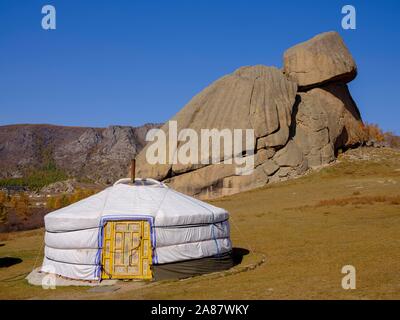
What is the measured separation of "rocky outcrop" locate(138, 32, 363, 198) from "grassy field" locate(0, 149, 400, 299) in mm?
1999

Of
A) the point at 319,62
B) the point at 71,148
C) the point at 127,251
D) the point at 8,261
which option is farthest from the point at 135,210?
the point at 71,148

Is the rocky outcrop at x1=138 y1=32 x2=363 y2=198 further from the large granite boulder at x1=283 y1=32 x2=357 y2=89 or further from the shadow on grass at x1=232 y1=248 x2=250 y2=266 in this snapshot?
the shadow on grass at x1=232 y1=248 x2=250 y2=266

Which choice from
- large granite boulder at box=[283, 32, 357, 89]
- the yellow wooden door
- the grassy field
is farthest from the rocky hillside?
the yellow wooden door

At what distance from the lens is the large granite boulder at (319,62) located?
40.3 meters

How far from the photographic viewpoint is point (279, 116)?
37.9 meters

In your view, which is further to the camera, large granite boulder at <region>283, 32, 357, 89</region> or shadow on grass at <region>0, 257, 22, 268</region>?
large granite boulder at <region>283, 32, 357, 89</region>

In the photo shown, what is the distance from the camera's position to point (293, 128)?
38938mm

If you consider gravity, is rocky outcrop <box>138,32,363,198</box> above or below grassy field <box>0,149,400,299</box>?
above

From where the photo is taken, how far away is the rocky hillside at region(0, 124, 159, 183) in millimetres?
129500

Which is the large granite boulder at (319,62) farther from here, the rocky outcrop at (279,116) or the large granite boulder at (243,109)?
the large granite boulder at (243,109)

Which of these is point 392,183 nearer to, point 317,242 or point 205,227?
point 317,242

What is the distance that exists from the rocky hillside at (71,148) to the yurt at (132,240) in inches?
4275

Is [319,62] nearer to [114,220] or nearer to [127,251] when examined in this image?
[114,220]
